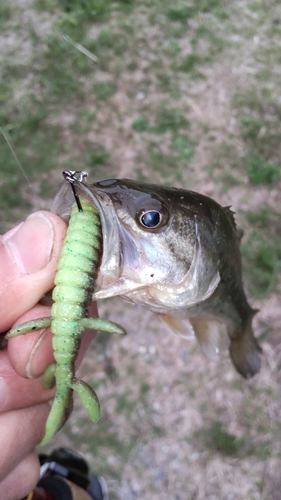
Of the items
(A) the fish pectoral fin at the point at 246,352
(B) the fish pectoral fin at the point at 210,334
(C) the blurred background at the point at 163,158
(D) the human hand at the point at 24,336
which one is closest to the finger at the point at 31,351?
(D) the human hand at the point at 24,336

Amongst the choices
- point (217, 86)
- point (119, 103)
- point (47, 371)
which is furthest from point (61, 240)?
point (217, 86)

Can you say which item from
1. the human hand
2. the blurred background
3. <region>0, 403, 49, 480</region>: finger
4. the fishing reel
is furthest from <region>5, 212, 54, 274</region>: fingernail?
the blurred background

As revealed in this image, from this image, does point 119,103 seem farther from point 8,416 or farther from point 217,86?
point 8,416

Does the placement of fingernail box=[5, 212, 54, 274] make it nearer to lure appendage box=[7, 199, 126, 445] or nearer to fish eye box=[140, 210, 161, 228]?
lure appendage box=[7, 199, 126, 445]

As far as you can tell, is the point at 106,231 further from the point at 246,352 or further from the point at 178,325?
the point at 246,352

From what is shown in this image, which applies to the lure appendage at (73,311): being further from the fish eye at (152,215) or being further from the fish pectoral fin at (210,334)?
the fish pectoral fin at (210,334)
